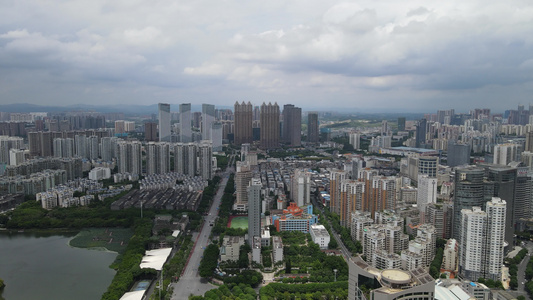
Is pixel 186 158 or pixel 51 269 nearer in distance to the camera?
pixel 51 269

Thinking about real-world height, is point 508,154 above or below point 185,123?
below

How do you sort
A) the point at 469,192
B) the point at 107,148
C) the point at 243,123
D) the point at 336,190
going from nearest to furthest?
the point at 469,192
the point at 336,190
the point at 107,148
the point at 243,123

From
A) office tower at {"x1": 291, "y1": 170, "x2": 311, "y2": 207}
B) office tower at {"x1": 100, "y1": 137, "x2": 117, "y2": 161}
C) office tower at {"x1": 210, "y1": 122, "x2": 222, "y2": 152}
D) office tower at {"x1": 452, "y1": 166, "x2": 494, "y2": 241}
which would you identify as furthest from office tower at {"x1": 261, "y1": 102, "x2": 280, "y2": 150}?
office tower at {"x1": 452, "y1": 166, "x2": 494, "y2": 241}

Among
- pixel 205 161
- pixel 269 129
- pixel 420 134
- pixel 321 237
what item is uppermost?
pixel 269 129

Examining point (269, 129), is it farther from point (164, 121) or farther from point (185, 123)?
point (164, 121)

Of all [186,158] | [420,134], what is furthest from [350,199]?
[420,134]

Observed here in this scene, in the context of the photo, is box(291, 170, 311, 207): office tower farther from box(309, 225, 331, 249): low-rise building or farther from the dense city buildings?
the dense city buildings

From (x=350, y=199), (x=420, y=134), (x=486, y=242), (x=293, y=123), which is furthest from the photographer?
(x=293, y=123)
